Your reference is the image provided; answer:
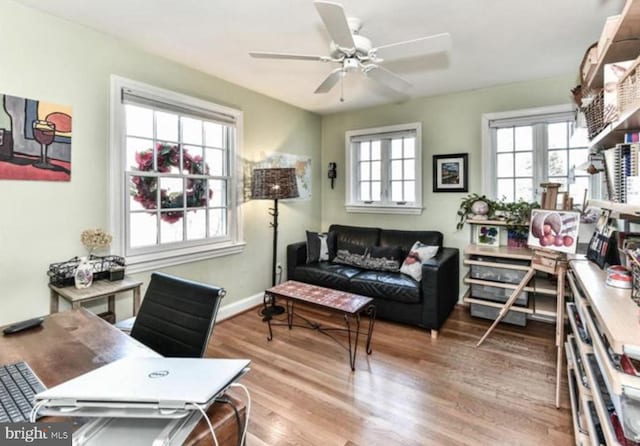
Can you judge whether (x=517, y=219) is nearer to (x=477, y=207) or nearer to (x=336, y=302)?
(x=477, y=207)

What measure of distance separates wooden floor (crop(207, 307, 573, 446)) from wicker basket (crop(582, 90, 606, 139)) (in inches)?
65.9

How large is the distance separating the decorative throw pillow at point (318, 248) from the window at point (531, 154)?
2.02 metres

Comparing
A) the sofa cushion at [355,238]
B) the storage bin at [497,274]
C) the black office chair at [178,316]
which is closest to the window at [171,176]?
the sofa cushion at [355,238]

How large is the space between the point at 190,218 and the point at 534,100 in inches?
150

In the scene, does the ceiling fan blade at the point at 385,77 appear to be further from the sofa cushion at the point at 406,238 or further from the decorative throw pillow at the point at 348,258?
the decorative throw pillow at the point at 348,258

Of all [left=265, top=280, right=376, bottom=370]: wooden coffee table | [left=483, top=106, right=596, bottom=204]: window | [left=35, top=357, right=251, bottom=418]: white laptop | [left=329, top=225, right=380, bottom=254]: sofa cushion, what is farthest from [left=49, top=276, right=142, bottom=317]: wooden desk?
[left=483, top=106, right=596, bottom=204]: window

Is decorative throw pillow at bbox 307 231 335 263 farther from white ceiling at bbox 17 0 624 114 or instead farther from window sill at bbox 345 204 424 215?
white ceiling at bbox 17 0 624 114

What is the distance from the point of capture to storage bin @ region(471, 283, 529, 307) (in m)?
3.17

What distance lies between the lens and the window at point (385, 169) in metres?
4.21

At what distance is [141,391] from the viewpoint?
75cm

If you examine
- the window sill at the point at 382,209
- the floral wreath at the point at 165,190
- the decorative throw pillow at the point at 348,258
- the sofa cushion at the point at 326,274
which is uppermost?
the floral wreath at the point at 165,190

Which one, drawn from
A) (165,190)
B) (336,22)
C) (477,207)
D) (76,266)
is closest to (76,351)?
(76,266)

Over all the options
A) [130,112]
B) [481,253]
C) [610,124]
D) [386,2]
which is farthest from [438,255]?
[130,112]

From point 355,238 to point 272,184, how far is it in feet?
4.56
